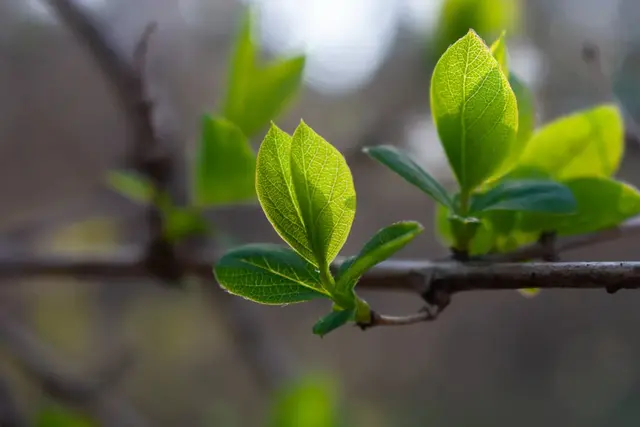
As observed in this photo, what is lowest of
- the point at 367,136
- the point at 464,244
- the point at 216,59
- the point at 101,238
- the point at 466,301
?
the point at 466,301

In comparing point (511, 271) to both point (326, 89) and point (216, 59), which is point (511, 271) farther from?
point (216, 59)

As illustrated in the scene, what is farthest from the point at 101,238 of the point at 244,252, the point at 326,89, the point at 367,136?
the point at 244,252

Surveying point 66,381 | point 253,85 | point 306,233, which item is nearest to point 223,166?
point 253,85

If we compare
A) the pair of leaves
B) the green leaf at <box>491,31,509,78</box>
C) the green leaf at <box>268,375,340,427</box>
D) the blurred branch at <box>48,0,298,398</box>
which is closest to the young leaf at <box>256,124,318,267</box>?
the pair of leaves

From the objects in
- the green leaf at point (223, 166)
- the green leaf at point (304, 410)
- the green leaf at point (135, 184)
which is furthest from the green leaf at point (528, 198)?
the green leaf at point (304, 410)

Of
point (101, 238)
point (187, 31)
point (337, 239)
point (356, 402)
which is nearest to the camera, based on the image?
point (337, 239)

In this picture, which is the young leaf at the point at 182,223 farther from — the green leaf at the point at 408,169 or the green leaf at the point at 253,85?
the green leaf at the point at 408,169
